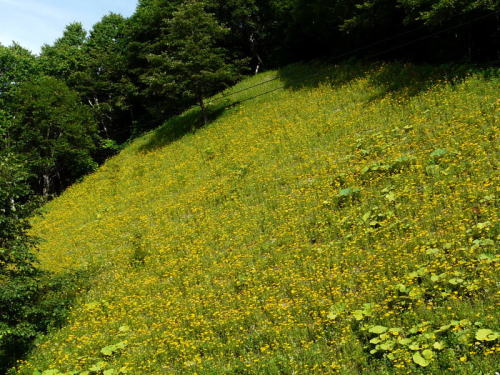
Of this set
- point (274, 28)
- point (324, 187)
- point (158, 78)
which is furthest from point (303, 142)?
point (274, 28)

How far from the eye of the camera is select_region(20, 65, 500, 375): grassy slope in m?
7.39

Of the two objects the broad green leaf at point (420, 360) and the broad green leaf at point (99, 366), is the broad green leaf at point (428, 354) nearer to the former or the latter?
the broad green leaf at point (420, 360)

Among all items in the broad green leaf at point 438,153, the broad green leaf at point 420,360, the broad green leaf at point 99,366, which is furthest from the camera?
the broad green leaf at point 438,153

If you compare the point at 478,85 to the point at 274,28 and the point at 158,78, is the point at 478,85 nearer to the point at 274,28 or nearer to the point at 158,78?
the point at 158,78

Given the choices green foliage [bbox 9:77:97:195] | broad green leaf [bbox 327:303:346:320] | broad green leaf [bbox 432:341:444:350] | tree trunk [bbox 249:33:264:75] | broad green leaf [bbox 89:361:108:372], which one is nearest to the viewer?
broad green leaf [bbox 432:341:444:350]

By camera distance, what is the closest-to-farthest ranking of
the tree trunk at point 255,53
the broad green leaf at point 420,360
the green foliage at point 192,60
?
the broad green leaf at point 420,360 < the green foliage at point 192,60 < the tree trunk at point 255,53

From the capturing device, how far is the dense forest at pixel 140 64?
11938 millimetres

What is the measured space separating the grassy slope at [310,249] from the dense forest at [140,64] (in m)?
2.06

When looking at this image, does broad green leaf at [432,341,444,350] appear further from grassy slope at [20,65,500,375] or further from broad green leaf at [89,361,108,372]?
broad green leaf at [89,361,108,372]

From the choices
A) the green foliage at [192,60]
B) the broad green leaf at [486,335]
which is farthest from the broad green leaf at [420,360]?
the green foliage at [192,60]

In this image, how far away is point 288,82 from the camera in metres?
30.9

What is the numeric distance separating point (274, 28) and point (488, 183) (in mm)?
37428

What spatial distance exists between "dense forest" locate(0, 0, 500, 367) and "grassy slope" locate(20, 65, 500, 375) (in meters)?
2.06

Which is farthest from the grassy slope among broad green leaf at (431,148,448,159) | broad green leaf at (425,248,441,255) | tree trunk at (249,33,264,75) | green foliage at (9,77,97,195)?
tree trunk at (249,33,264,75)
